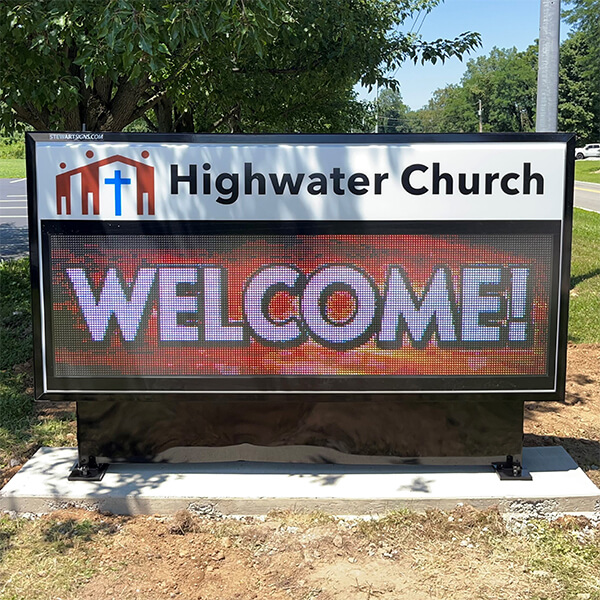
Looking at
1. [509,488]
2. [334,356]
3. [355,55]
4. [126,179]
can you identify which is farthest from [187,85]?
[509,488]

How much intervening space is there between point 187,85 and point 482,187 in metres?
5.14

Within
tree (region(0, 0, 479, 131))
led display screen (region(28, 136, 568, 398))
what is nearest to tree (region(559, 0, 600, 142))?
tree (region(0, 0, 479, 131))

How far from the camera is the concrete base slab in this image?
13.2 feet

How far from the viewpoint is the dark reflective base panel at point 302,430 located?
4.23 meters

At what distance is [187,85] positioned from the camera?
820 cm

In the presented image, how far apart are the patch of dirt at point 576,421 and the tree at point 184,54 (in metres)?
3.20

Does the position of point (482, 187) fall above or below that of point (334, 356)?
above

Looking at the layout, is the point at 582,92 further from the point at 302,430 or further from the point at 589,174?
the point at 302,430

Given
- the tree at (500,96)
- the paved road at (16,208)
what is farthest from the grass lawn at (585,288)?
the tree at (500,96)

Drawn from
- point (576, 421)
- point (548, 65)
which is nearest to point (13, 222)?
point (548, 65)

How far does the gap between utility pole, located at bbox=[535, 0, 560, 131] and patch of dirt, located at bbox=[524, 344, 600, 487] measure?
2.31m

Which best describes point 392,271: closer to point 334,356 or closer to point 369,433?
point 334,356

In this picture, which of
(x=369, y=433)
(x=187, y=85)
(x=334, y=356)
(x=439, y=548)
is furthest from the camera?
(x=187, y=85)

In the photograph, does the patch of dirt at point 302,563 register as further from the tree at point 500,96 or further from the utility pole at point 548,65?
the tree at point 500,96
